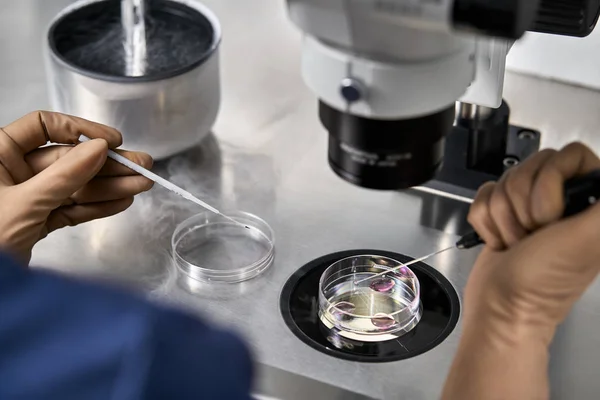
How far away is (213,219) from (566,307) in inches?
16.4

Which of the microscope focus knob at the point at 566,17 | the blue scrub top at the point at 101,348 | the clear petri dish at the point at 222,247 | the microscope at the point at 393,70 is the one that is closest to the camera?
the blue scrub top at the point at 101,348

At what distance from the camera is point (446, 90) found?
64 centimetres

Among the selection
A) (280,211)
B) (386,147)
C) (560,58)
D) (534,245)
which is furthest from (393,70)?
(560,58)

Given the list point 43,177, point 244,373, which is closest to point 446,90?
point 244,373

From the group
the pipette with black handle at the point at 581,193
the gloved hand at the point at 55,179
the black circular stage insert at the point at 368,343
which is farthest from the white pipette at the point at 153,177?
the pipette with black handle at the point at 581,193

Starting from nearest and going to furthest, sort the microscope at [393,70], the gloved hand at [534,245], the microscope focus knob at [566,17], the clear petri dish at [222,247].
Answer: the microscope at [393,70]
the gloved hand at [534,245]
the microscope focus knob at [566,17]
the clear petri dish at [222,247]

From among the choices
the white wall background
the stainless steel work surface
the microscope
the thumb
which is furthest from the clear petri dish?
the white wall background

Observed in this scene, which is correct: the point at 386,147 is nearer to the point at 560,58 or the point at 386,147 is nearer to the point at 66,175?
the point at 66,175

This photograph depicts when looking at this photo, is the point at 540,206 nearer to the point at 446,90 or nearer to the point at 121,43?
the point at 446,90

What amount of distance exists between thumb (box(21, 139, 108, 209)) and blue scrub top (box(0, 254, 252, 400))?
0.40m

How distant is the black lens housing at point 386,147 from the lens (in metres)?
0.67

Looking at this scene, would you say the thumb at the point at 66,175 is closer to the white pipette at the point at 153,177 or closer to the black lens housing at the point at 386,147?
the white pipette at the point at 153,177

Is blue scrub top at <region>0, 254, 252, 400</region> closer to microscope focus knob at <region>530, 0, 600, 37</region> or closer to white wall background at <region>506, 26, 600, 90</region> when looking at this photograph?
microscope focus knob at <region>530, 0, 600, 37</region>

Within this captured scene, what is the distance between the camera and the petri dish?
879 mm
